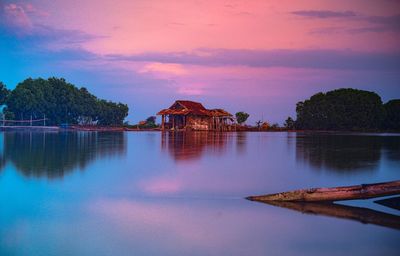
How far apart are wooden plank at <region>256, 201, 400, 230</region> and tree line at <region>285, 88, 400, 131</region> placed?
60.8 m

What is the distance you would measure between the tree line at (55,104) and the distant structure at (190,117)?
1208 centimetres

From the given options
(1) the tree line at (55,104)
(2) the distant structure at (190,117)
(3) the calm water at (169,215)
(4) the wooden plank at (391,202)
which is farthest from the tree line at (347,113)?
(4) the wooden plank at (391,202)

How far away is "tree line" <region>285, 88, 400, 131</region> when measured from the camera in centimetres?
6806

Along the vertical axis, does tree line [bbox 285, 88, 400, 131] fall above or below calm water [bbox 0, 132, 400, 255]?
above

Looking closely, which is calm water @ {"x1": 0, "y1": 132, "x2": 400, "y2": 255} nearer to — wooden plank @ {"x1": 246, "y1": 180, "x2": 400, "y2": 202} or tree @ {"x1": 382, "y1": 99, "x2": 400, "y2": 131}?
wooden plank @ {"x1": 246, "y1": 180, "x2": 400, "y2": 202}

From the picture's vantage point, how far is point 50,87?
201 feet

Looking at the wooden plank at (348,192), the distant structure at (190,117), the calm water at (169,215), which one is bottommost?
the calm water at (169,215)

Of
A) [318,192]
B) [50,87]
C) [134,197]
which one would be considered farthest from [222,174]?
[50,87]

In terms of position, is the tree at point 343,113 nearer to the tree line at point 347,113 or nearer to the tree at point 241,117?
the tree line at point 347,113

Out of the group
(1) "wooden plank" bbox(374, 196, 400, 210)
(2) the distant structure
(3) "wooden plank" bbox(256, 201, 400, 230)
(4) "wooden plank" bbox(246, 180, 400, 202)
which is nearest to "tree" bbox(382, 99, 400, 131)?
(2) the distant structure

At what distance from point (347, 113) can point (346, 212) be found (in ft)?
205

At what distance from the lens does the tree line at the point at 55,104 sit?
187 ft

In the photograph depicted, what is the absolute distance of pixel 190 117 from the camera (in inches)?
2233

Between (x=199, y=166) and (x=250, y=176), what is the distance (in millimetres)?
2851
